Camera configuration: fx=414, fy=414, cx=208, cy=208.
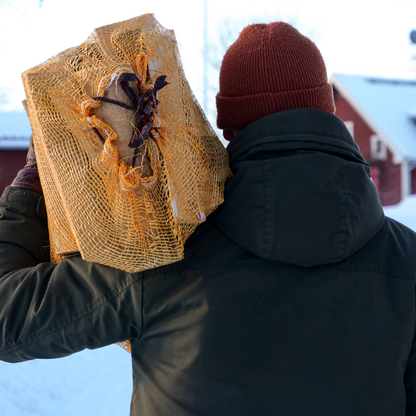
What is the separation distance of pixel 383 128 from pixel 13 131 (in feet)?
39.9

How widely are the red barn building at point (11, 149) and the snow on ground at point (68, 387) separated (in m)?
8.30

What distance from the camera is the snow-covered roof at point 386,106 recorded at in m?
14.7

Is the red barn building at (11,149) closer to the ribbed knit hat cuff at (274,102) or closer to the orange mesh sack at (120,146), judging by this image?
the ribbed knit hat cuff at (274,102)

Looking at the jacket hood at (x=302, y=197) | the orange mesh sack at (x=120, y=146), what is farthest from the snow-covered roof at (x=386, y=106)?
the orange mesh sack at (x=120, y=146)

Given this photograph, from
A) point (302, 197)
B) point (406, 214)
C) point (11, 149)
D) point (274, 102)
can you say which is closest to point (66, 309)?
point (302, 197)

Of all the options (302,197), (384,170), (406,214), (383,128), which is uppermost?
(302,197)

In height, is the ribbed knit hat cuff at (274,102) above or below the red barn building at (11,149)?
above

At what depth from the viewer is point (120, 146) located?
0.80 meters

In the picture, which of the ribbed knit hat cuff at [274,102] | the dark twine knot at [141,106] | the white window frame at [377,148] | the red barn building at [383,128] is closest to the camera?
the dark twine knot at [141,106]

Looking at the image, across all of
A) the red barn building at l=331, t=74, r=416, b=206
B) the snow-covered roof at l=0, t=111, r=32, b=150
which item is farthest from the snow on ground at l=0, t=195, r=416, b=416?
the red barn building at l=331, t=74, r=416, b=206

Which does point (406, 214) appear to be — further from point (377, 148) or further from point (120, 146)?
point (120, 146)

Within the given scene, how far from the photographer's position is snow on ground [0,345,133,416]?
2623 millimetres

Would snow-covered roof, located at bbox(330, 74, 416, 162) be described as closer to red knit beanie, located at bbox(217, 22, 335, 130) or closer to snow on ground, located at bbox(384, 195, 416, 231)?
snow on ground, located at bbox(384, 195, 416, 231)

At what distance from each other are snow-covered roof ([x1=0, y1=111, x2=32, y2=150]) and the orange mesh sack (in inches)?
405
